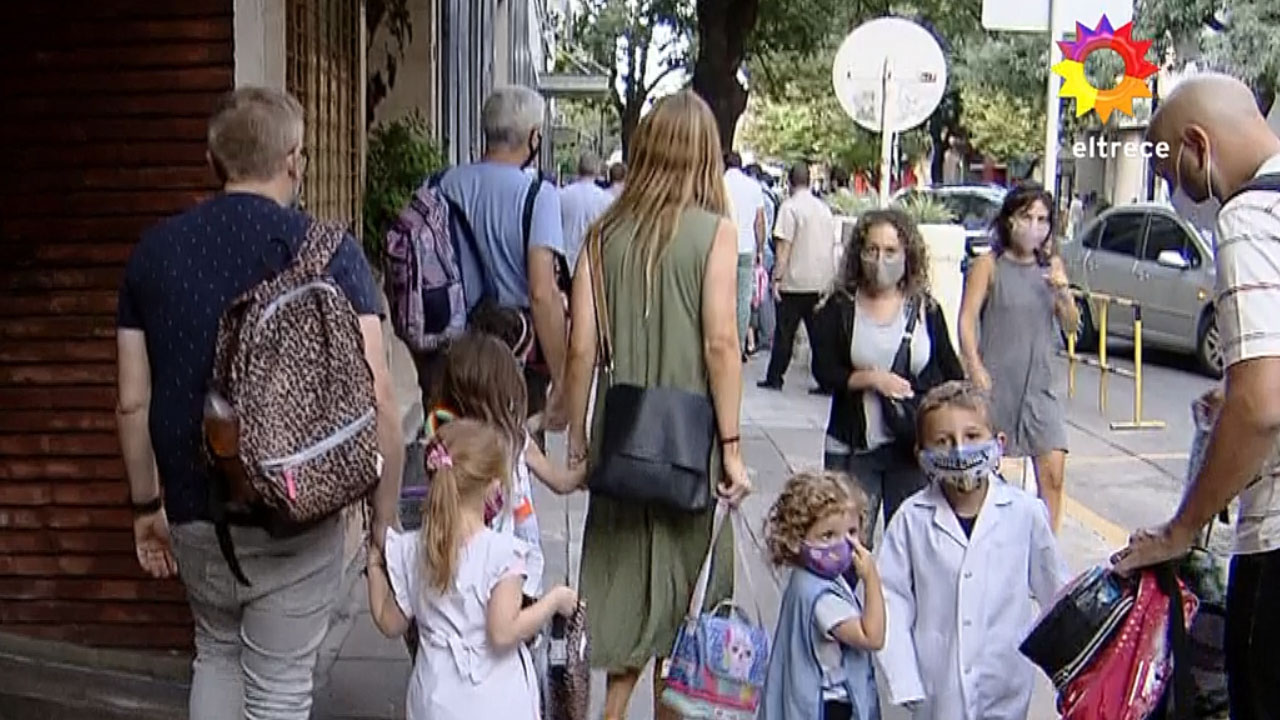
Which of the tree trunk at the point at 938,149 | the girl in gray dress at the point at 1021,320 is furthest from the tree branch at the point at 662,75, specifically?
the girl in gray dress at the point at 1021,320

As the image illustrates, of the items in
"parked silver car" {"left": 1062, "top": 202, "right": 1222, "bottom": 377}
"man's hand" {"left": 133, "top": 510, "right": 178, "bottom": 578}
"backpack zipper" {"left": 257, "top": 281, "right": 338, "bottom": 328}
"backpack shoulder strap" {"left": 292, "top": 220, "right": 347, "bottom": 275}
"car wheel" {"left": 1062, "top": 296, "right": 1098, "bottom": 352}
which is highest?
"backpack shoulder strap" {"left": 292, "top": 220, "right": 347, "bottom": 275}

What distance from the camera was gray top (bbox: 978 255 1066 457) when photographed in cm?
690

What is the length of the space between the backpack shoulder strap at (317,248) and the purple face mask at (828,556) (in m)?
1.40

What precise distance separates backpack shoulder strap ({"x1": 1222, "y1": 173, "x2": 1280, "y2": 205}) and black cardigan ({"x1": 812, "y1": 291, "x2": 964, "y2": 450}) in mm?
2269

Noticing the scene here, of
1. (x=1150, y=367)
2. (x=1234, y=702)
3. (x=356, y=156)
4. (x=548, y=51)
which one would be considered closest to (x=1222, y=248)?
(x=1234, y=702)

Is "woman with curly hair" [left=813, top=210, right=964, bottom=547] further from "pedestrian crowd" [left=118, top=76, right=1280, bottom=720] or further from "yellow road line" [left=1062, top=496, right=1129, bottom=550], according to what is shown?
"yellow road line" [left=1062, top=496, right=1129, bottom=550]

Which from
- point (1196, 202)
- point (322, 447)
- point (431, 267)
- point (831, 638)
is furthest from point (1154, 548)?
point (431, 267)

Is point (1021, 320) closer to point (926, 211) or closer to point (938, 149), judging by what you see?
point (926, 211)

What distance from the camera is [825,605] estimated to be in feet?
13.5

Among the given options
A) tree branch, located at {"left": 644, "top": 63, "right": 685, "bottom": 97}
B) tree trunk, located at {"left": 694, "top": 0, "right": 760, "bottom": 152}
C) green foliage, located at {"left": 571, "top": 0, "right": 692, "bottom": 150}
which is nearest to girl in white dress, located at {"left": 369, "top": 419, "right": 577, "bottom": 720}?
tree trunk, located at {"left": 694, "top": 0, "right": 760, "bottom": 152}

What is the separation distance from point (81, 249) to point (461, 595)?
2424 mm

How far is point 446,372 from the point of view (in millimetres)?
4375

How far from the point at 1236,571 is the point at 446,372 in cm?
202

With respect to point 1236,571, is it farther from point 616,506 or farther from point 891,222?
point 891,222
